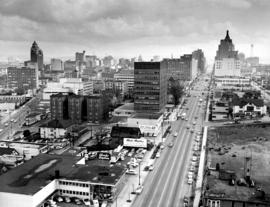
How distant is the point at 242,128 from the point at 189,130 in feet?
38.7

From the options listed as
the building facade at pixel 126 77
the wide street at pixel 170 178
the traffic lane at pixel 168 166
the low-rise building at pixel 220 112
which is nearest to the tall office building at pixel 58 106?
the wide street at pixel 170 178

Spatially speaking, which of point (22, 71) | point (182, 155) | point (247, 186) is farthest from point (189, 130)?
point (22, 71)

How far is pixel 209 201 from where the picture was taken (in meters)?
31.5

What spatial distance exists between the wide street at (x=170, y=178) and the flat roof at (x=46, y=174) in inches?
153

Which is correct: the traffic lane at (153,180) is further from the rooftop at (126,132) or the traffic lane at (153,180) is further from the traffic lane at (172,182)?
the rooftop at (126,132)

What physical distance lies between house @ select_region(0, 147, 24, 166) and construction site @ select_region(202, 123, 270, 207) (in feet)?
85.5

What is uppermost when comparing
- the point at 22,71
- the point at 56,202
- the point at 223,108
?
the point at 22,71

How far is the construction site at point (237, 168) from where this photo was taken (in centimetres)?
3209

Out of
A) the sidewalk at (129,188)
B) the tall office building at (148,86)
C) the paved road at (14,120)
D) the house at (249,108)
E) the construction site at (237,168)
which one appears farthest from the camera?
the house at (249,108)

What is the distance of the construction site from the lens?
32.1m

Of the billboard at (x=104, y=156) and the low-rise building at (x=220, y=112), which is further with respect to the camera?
the low-rise building at (x=220, y=112)

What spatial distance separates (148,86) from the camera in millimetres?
79500

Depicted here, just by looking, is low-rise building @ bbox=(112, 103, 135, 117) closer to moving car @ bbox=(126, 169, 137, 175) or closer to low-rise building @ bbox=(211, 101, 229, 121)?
low-rise building @ bbox=(211, 101, 229, 121)

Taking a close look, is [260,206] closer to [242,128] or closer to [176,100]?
[242,128]
